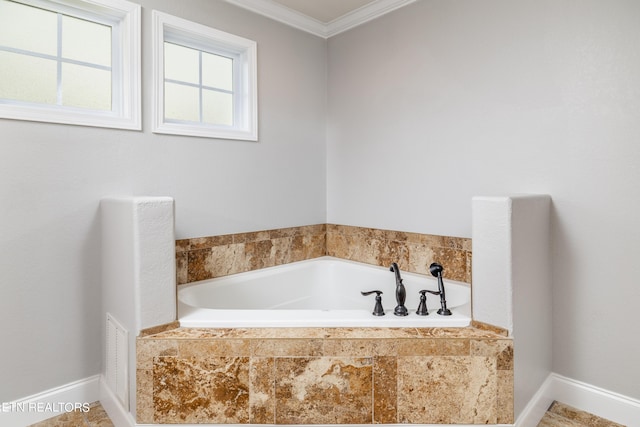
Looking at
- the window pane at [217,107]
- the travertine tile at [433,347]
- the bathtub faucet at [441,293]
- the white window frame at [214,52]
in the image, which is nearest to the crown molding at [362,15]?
the white window frame at [214,52]

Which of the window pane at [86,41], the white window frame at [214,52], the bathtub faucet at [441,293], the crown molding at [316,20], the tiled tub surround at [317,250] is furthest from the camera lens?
the crown molding at [316,20]

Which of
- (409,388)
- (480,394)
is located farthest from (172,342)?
(480,394)

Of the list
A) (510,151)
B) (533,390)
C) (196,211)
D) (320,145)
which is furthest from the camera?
(320,145)

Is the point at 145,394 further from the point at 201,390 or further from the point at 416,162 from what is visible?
the point at 416,162

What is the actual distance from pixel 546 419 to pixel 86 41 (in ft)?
10.6

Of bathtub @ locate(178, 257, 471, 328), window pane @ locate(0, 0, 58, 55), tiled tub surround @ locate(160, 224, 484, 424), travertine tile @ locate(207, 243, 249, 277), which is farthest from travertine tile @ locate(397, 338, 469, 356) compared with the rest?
window pane @ locate(0, 0, 58, 55)

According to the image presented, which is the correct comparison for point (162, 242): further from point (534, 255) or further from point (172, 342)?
point (534, 255)

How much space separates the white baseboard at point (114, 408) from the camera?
5.60 feet

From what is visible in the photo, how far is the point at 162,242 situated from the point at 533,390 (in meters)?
1.94

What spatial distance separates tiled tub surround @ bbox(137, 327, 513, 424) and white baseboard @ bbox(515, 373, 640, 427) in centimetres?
34

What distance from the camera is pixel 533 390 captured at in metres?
1.85

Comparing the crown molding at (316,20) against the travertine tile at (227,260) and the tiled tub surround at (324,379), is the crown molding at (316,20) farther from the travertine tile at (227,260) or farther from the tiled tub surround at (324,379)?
the tiled tub surround at (324,379)

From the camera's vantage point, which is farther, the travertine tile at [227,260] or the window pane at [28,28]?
the travertine tile at [227,260]

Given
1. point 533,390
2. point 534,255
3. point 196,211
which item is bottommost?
point 533,390
